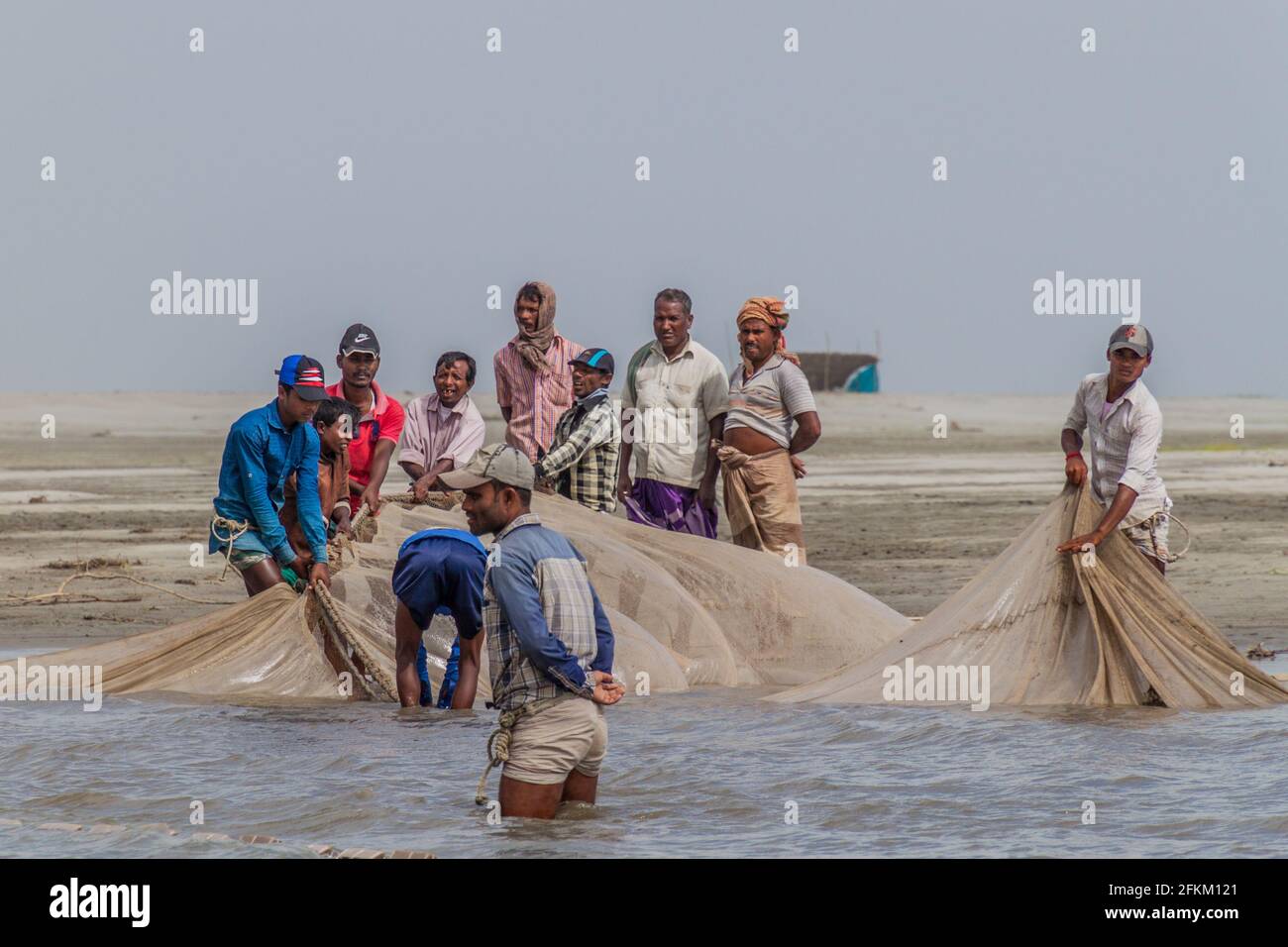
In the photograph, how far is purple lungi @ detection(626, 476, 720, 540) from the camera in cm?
912

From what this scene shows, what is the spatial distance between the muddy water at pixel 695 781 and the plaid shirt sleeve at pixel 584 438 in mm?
1164

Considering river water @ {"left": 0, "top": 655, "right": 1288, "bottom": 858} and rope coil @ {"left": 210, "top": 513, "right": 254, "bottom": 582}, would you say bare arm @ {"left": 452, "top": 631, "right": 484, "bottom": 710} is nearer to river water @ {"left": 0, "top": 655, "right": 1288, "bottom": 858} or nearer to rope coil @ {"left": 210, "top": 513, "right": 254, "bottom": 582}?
river water @ {"left": 0, "top": 655, "right": 1288, "bottom": 858}

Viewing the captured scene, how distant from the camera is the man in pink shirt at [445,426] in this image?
28.8 ft

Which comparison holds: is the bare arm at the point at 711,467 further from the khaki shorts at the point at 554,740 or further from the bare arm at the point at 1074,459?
the khaki shorts at the point at 554,740

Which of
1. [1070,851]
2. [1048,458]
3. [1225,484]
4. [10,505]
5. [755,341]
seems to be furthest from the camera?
[1048,458]

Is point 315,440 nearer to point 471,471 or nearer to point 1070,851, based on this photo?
point 471,471

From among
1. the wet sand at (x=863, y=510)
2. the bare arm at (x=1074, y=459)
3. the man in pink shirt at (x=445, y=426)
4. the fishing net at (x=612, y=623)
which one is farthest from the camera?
the wet sand at (x=863, y=510)

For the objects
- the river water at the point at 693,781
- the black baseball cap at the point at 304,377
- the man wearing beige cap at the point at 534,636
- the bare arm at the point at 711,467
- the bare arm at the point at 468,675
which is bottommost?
the river water at the point at 693,781

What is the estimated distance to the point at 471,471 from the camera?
5.45 m

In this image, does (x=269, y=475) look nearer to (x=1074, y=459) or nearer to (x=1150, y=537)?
(x=1074, y=459)

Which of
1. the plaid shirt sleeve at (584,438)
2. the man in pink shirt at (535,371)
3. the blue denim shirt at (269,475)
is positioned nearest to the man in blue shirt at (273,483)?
the blue denim shirt at (269,475)

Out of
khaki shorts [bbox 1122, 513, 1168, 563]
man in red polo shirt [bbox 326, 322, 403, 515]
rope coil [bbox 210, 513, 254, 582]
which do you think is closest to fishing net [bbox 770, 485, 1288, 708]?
khaki shorts [bbox 1122, 513, 1168, 563]
